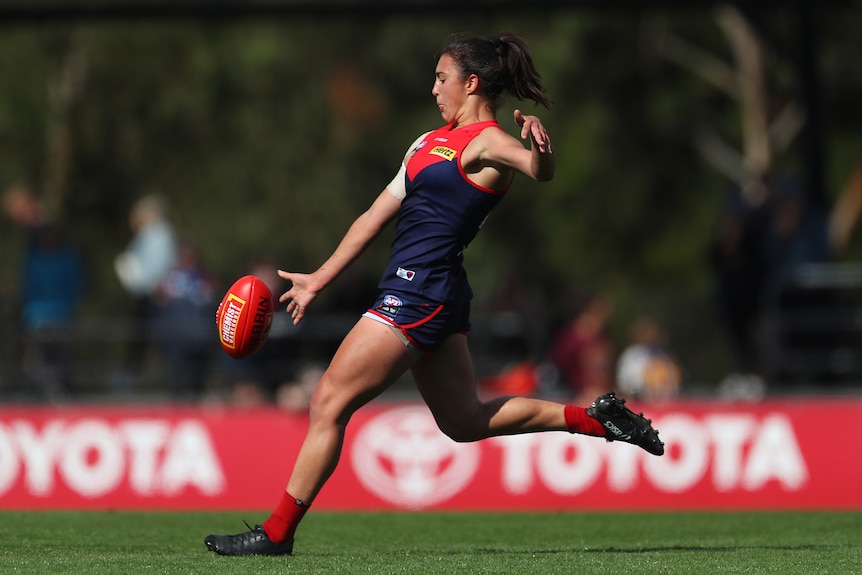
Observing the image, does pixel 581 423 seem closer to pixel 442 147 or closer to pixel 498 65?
pixel 442 147

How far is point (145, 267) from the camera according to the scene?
14.8 m

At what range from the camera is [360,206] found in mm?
30500

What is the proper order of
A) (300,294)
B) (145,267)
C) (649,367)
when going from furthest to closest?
(649,367), (145,267), (300,294)

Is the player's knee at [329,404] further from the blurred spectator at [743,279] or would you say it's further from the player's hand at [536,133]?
the blurred spectator at [743,279]

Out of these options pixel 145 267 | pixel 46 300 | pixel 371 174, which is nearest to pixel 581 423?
pixel 145 267

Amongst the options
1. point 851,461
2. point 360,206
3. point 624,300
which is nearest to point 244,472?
point 851,461

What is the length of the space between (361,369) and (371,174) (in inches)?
969

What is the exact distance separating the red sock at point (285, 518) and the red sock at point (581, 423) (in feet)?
4.21

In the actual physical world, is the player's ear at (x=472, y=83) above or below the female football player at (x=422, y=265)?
above

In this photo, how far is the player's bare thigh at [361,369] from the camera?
6.78m

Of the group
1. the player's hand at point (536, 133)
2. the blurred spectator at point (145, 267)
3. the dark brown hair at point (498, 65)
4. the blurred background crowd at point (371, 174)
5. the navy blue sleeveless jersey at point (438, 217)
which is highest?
the dark brown hair at point (498, 65)

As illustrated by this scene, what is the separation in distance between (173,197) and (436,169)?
954 inches

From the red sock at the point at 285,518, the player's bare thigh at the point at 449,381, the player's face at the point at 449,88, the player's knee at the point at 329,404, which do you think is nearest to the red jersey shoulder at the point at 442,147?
the player's face at the point at 449,88

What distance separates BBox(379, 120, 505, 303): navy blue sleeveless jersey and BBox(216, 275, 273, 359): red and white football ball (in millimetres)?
563
